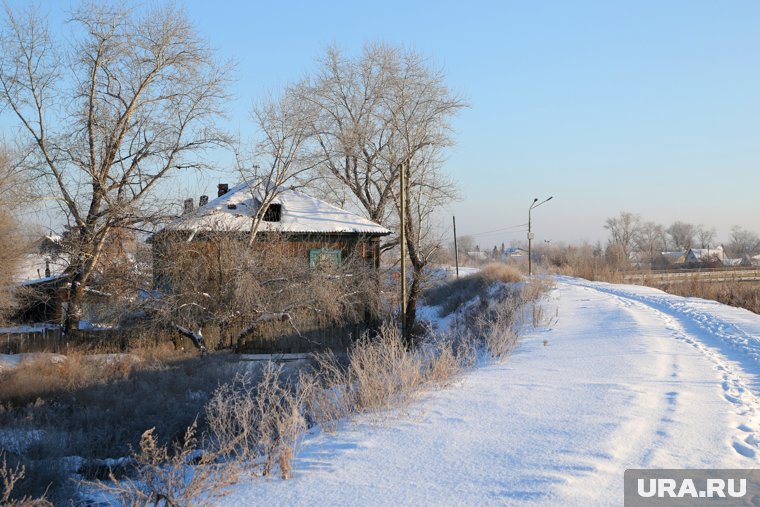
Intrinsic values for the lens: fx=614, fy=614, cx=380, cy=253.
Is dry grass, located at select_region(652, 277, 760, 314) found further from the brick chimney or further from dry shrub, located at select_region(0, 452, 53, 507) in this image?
dry shrub, located at select_region(0, 452, 53, 507)

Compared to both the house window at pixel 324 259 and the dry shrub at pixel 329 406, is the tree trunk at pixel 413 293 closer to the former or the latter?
the house window at pixel 324 259

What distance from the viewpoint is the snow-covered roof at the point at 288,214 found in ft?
65.2

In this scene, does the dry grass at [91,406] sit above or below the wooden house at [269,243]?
below

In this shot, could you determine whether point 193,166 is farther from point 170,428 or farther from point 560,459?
point 560,459

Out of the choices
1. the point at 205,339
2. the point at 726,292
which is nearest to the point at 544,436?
the point at 205,339

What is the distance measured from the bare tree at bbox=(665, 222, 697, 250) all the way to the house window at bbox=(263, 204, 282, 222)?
10484cm

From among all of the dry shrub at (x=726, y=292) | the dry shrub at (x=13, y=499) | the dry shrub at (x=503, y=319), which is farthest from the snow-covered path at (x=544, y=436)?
the dry shrub at (x=726, y=292)

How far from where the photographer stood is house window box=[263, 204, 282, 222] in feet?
72.3

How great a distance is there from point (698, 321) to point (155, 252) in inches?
587

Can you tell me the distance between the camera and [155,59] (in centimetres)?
1900

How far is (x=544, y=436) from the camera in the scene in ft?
19.3

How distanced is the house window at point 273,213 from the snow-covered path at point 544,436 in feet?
44.4

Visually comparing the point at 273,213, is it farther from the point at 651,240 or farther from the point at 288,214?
the point at 651,240

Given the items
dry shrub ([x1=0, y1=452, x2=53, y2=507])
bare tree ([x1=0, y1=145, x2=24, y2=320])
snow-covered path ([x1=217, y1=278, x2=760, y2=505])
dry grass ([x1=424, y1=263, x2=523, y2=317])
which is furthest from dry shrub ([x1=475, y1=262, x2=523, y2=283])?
dry shrub ([x1=0, y1=452, x2=53, y2=507])
